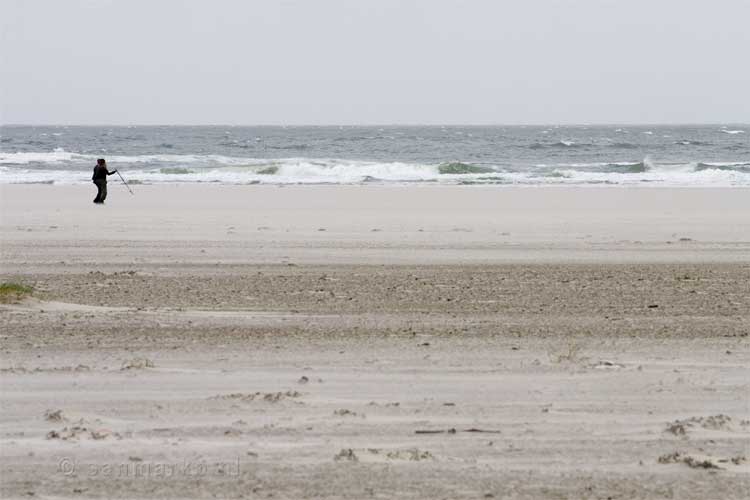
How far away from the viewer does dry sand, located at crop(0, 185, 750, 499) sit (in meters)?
4.51

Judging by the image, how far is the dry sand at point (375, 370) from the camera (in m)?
4.51

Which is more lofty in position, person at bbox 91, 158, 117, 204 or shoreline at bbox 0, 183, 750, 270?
person at bbox 91, 158, 117, 204

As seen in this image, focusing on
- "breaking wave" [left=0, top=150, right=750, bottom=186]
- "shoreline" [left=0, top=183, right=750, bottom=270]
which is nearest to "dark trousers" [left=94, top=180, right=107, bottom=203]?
"shoreline" [left=0, top=183, right=750, bottom=270]

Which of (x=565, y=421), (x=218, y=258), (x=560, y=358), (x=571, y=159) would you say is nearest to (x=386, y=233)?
(x=218, y=258)

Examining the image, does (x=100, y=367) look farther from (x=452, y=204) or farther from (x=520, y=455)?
(x=452, y=204)

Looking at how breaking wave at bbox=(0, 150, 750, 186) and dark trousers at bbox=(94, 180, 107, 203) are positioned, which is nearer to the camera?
dark trousers at bbox=(94, 180, 107, 203)

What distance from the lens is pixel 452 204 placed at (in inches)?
877

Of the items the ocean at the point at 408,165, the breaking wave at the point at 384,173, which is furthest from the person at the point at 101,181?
the ocean at the point at 408,165

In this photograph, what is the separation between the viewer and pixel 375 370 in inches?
253

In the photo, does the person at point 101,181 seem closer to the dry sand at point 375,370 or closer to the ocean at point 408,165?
the dry sand at point 375,370

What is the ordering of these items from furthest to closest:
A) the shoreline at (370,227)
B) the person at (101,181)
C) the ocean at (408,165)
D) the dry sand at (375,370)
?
the ocean at (408,165)
the person at (101,181)
the shoreline at (370,227)
the dry sand at (375,370)

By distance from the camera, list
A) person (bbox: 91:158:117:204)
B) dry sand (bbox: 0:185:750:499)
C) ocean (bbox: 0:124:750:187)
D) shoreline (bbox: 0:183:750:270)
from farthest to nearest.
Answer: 1. ocean (bbox: 0:124:750:187)
2. person (bbox: 91:158:117:204)
3. shoreline (bbox: 0:183:750:270)
4. dry sand (bbox: 0:185:750:499)

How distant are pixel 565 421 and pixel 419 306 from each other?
4.05 metres

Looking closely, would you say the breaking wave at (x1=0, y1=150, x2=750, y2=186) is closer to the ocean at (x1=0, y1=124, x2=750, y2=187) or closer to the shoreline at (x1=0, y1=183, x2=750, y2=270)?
the ocean at (x1=0, y1=124, x2=750, y2=187)
